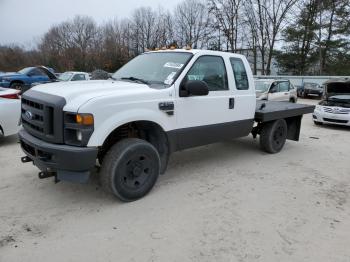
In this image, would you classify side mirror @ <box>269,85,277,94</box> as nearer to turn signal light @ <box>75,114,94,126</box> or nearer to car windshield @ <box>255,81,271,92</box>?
car windshield @ <box>255,81,271,92</box>

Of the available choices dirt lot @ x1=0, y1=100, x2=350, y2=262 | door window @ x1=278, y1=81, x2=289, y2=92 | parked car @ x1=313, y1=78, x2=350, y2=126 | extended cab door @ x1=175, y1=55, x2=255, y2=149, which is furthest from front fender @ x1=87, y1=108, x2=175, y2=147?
door window @ x1=278, y1=81, x2=289, y2=92

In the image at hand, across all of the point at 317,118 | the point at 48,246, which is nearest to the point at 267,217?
the point at 48,246

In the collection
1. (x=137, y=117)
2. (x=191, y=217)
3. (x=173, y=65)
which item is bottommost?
(x=191, y=217)

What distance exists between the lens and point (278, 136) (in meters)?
7.03

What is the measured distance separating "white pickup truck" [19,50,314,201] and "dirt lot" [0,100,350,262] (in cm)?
47

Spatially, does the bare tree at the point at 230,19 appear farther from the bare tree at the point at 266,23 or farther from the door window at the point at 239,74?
the door window at the point at 239,74

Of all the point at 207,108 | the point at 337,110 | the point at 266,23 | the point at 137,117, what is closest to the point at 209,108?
the point at 207,108

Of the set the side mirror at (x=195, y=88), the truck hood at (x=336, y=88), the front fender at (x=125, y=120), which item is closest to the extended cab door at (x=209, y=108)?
the side mirror at (x=195, y=88)

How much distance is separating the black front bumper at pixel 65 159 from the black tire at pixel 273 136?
4145 millimetres

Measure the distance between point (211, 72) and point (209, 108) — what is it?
615mm

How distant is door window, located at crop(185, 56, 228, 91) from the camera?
493cm

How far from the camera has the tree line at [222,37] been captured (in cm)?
3641

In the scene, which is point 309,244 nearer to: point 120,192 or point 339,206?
point 339,206

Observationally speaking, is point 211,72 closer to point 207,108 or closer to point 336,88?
point 207,108
